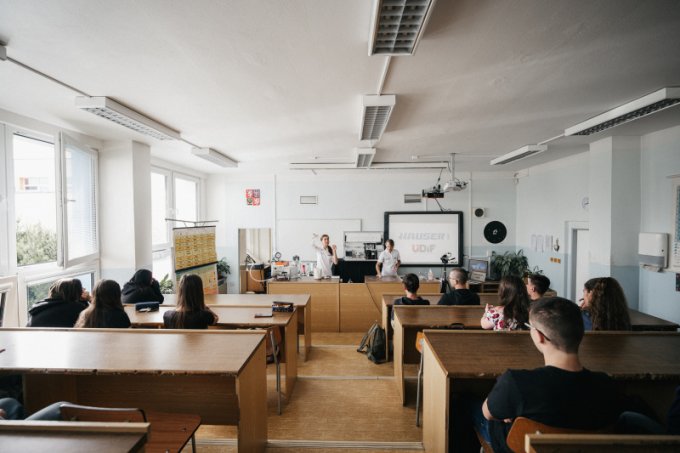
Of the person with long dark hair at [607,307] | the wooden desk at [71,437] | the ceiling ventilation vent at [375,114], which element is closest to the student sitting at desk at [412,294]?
the person with long dark hair at [607,307]

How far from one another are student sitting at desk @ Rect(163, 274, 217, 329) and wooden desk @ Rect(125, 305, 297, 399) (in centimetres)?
37

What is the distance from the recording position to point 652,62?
2.36m

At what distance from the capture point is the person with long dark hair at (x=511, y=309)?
8.46ft

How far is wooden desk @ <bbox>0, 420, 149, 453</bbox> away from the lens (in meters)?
1.04

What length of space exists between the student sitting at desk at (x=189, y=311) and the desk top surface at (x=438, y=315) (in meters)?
1.84

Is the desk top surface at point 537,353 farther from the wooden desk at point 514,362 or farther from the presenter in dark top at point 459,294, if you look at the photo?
the presenter in dark top at point 459,294

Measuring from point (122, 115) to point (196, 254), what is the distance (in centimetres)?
263

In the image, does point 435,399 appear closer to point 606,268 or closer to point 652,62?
point 652,62

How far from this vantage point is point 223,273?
759cm

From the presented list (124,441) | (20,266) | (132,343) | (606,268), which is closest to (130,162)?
(20,266)

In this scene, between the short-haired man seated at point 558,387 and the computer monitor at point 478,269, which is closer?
the short-haired man seated at point 558,387

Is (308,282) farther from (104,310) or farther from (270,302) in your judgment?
(104,310)

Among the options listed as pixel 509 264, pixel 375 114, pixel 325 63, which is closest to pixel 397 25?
pixel 325 63

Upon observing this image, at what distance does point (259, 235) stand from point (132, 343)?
7.32m
